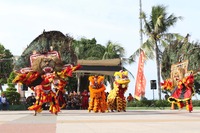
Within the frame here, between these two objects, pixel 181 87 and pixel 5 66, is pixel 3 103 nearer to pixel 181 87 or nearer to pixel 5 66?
pixel 181 87

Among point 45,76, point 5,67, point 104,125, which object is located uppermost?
point 5,67

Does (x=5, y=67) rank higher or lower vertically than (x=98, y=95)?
higher

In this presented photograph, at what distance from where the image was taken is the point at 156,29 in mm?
41562

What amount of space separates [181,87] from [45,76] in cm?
917

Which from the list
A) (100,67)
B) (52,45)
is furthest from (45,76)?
(100,67)

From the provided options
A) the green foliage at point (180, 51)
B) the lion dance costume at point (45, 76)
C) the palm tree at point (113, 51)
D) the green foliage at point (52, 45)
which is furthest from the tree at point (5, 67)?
the lion dance costume at point (45, 76)

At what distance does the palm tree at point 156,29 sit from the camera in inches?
1639

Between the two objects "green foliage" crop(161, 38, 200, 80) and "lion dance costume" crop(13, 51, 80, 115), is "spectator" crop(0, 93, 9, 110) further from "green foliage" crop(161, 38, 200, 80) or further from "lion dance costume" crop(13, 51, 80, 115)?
"green foliage" crop(161, 38, 200, 80)

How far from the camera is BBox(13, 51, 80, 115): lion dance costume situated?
2291 cm

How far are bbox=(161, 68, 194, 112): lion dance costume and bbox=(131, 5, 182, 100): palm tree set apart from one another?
12637 mm

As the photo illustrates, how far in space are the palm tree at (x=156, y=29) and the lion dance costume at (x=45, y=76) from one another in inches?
740

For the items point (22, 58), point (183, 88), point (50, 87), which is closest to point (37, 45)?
point (22, 58)

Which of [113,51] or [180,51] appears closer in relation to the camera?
[180,51]

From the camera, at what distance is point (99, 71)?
1613 inches
